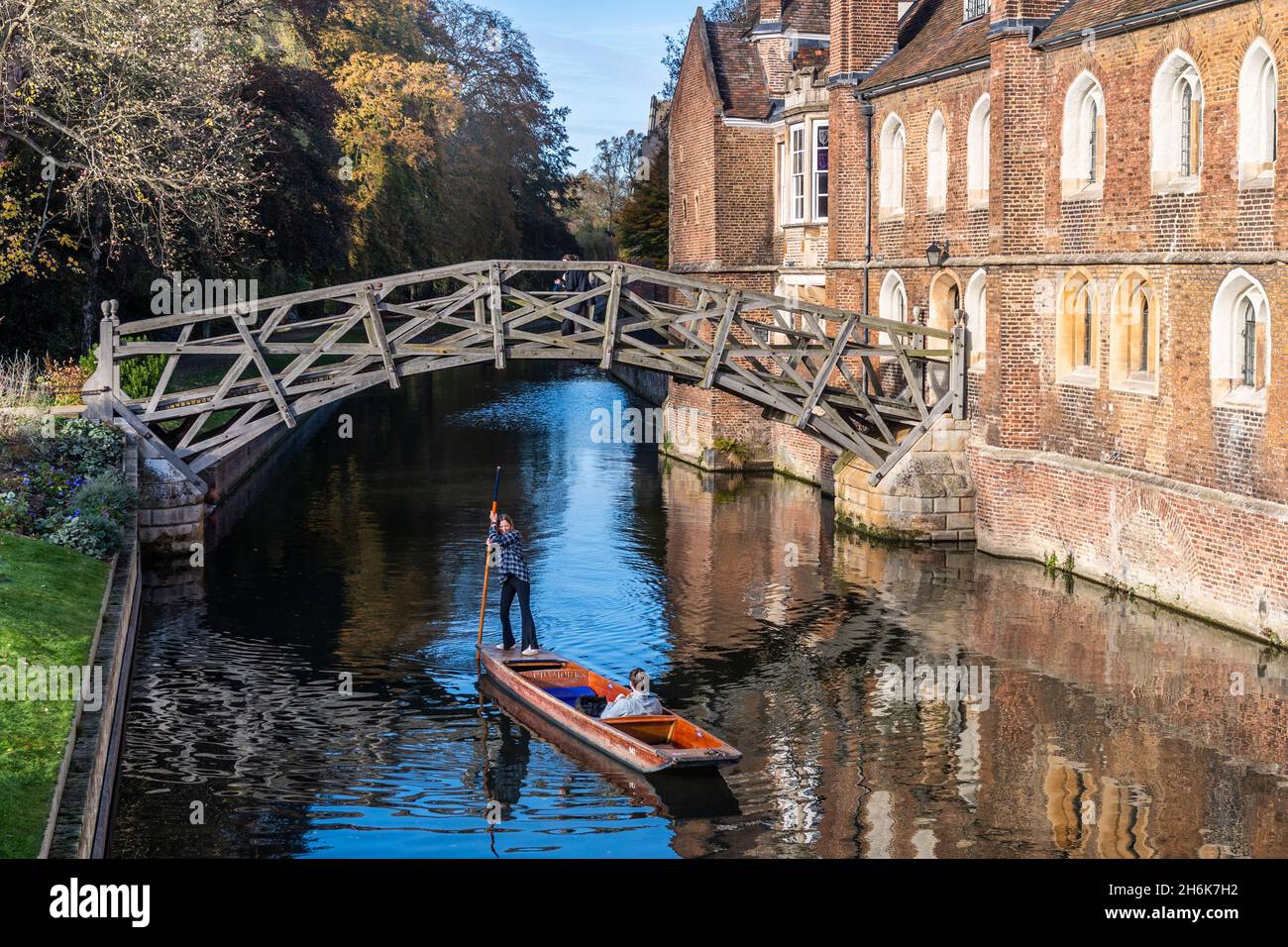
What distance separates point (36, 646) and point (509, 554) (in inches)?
214

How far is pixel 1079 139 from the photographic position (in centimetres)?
2358

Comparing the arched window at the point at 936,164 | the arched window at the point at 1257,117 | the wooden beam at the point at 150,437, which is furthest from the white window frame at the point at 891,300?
the wooden beam at the point at 150,437

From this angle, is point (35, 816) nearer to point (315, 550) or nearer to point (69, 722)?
point (69, 722)

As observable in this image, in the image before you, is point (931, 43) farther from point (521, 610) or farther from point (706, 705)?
point (706, 705)

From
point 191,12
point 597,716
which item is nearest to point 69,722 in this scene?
point 597,716

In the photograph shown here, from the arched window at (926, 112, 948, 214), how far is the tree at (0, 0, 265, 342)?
12169mm

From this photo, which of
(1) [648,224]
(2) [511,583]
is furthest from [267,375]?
(1) [648,224]

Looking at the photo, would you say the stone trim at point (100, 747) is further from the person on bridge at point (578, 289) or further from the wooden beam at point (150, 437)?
the person on bridge at point (578, 289)

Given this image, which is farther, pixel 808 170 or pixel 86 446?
pixel 808 170

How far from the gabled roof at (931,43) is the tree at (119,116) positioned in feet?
39.2

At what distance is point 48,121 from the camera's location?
1070 inches

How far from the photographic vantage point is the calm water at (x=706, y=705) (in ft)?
44.2

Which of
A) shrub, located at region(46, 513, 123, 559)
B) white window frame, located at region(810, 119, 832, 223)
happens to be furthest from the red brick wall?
shrub, located at region(46, 513, 123, 559)
